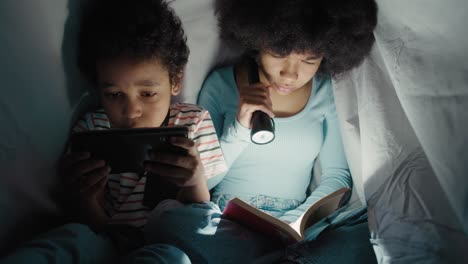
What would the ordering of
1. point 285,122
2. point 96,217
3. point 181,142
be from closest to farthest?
point 181,142 → point 96,217 → point 285,122

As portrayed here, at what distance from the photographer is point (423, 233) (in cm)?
66

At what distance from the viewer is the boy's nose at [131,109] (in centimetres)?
71

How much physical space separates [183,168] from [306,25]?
1.21 feet

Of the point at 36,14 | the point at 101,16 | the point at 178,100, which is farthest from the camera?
the point at 178,100

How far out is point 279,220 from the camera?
2.26ft

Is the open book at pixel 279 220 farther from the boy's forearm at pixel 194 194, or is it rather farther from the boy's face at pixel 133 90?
the boy's face at pixel 133 90

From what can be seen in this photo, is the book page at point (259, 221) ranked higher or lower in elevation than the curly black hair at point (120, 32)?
lower

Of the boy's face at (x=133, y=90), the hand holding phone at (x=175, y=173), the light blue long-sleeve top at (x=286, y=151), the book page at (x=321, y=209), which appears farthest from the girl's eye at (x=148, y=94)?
the book page at (x=321, y=209)


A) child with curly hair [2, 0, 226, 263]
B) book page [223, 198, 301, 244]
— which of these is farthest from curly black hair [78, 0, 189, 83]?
book page [223, 198, 301, 244]

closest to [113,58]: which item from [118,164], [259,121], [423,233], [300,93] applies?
[118,164]

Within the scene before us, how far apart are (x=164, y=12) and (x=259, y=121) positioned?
279 mm

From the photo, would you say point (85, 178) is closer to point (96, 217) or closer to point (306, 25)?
point (96, 217)

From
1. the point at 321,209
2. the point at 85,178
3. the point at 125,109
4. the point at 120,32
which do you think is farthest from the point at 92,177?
the point at 321,209

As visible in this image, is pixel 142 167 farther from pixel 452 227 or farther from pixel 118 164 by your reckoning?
pixel 452 227
